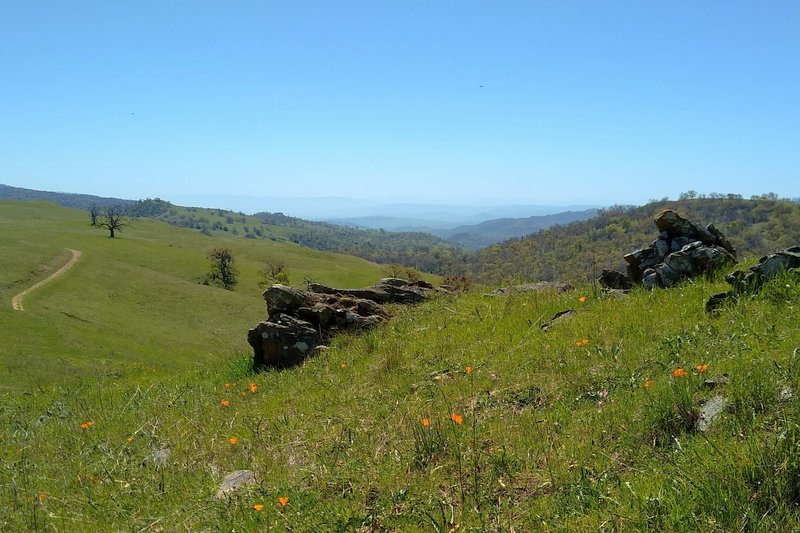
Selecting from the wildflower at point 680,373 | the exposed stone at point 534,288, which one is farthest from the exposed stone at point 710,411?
the exposed stone at point 534,288

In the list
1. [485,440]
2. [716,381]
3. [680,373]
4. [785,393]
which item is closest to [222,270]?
[485,440]

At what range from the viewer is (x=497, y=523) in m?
3.59

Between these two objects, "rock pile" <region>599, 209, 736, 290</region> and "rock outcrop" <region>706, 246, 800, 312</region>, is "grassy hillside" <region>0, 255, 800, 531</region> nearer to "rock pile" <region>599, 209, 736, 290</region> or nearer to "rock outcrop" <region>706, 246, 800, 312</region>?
"rock outcrop" <region>706, 246, 800, 312</region>

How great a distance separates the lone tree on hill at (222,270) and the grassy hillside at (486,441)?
317ft

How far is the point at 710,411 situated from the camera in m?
4.19

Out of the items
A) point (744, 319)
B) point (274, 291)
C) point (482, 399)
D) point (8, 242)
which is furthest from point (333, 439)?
point (8, 242)

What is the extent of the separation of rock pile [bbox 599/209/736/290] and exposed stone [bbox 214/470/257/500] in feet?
24.0

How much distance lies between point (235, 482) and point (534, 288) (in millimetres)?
8516

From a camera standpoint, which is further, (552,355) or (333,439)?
(552,355)

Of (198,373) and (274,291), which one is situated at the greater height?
(274,291)

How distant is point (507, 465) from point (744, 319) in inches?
146

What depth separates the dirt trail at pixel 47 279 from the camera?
53.9 m

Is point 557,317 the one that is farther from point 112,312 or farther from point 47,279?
point 47,279

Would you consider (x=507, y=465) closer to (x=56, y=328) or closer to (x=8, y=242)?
(x=56, y=328)
